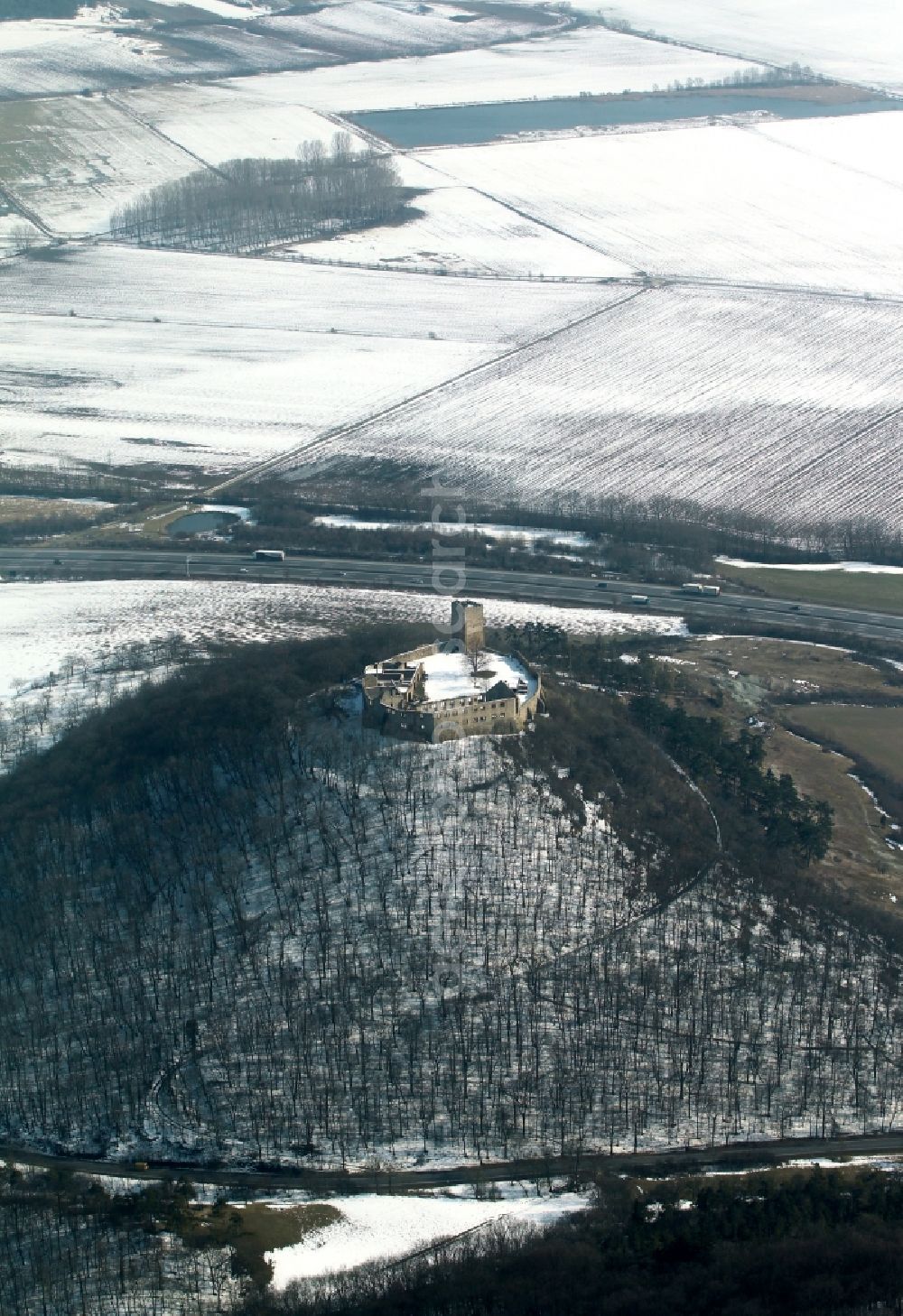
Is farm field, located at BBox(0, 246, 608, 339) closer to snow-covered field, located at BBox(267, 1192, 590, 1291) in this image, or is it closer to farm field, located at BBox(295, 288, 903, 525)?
farm field, located at BBox(295, 288, 903, 525)

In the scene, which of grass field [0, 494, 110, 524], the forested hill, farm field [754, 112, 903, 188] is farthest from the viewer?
farm field [754, 112, 903, 188]

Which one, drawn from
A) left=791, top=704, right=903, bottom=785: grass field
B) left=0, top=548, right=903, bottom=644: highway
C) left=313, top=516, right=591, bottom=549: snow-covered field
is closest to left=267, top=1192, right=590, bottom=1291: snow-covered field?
left=791, top=704, right=903, bottom=785: grass field

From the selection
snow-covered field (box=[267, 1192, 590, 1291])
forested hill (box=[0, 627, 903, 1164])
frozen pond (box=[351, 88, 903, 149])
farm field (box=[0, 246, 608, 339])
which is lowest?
snow-covered field (box=[267, 1192, 590, 1291])

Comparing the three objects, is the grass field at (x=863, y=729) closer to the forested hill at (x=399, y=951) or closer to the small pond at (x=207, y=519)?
the forested hill at (x=399, y=951)

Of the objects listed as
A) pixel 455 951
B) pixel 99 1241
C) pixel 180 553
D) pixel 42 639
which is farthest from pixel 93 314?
pixel 99 1241

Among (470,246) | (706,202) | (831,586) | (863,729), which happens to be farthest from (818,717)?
(706,202)

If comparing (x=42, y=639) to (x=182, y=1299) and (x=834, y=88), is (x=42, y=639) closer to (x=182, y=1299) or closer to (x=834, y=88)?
(x=182, y=1299)
